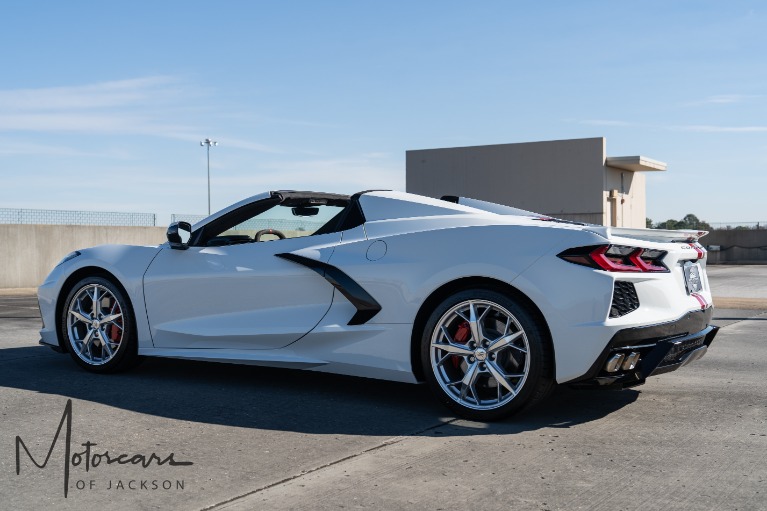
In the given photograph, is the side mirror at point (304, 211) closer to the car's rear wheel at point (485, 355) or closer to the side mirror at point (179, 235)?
the side mirror at point (179, 235)

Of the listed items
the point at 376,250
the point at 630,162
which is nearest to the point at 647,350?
the point at 376,250

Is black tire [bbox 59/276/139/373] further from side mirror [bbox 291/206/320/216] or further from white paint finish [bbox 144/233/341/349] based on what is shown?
side mirror [bbox 291/206/320/216]

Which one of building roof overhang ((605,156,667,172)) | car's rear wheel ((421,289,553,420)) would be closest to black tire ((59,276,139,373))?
car's rear wheel ((421,289,553,420))

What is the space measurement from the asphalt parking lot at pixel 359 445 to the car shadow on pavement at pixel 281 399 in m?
0.02

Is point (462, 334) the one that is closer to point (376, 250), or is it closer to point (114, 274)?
point (376, 250)

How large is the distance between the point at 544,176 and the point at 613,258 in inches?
1444

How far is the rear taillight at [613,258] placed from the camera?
4898 mm

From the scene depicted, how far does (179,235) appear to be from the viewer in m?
→ 6.53

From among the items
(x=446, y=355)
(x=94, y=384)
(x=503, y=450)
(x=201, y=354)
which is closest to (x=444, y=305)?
(x=446, y=355)

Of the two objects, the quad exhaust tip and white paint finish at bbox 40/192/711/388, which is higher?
white paint finish at bbox 40/192/711/388

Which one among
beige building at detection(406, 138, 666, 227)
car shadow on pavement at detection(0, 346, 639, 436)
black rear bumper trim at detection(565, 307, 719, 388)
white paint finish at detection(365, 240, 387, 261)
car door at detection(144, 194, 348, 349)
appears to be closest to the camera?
black rear bumper trim at detection(565, 307, 719, 388)

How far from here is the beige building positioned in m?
39.8

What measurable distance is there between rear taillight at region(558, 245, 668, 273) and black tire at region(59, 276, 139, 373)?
11.1ft

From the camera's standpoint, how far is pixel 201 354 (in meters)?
6.19
